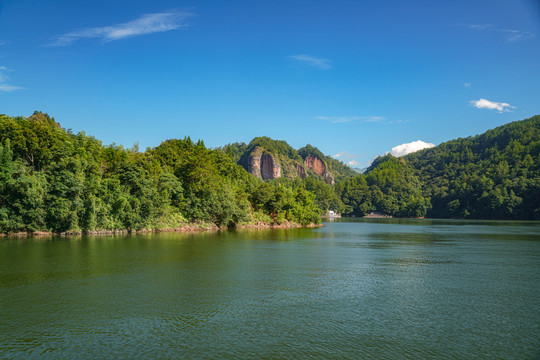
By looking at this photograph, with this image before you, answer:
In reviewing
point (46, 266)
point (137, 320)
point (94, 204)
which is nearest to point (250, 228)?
point (94, 204)

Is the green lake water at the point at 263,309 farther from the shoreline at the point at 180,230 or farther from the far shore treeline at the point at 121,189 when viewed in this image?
the far shore treeline at the point at 121,189

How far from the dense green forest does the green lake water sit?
20229 millimetres

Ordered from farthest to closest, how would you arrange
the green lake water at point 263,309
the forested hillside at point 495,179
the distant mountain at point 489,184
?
the distant mountain at point 489,184 → the forested hillside at point 495,179 → the green lake water at point 263,309

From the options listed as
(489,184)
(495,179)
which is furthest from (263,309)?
(495,179)

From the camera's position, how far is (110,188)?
5909 centimetres

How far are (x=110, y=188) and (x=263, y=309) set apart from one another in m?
48.7

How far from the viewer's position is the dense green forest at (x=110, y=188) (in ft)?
161

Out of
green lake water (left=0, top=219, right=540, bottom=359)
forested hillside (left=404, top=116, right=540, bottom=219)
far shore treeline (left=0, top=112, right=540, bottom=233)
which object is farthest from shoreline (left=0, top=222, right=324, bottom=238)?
forested hillside (left=404, top=116, right=540, bottom=219)

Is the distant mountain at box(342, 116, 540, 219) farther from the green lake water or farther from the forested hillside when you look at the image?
the green lake water

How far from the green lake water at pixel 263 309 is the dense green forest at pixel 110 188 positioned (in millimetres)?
20229

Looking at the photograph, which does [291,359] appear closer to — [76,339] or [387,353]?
[387,353]

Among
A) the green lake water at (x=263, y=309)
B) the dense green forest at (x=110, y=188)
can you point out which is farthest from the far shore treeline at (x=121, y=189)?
the green lake water at (x=263, y=309)

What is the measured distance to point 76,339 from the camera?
1328 cm

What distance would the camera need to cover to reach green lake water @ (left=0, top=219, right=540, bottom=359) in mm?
12781
